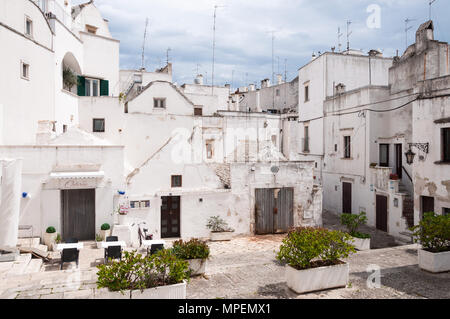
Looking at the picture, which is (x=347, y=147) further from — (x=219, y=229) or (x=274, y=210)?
(x=219, y=229)

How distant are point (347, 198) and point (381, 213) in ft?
10.6

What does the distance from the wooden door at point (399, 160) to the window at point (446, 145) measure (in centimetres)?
451

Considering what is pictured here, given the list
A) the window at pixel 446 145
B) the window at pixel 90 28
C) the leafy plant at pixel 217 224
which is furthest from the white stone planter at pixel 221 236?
the window at pixel 90 28

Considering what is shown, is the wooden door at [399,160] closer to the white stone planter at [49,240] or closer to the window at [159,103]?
the window at [159,103]

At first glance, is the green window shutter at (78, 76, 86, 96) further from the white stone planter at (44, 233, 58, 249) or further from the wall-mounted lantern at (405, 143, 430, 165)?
the wall-mounted lantern at (405, 143, 430, 165)

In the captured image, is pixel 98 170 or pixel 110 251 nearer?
pixel 110 251

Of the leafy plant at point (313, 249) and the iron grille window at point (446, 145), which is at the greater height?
the iron grille window at point (446, 145)

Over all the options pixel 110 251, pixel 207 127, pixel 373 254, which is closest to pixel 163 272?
pixel 110 251

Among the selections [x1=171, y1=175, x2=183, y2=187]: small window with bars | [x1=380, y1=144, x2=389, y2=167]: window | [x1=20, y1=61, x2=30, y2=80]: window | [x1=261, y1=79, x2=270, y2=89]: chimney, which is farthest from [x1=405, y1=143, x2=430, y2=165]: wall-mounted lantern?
[x1=261, y1=79, x2=270, y2=89]: chimney

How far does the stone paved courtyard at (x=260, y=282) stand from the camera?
736cm

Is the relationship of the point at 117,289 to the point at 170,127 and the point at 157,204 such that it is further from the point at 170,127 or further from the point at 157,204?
the point at 170,127

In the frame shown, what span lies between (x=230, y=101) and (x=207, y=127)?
11824mm

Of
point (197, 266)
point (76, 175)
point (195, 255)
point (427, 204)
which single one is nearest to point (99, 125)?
point (76, 175)

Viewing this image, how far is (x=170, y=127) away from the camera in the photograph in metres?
22.6
